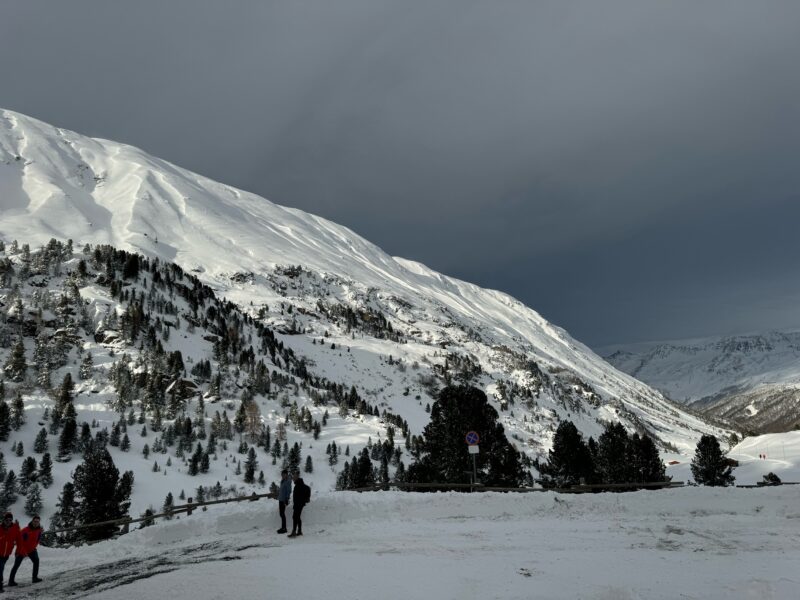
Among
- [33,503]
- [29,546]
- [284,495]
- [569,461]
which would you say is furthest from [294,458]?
[29,546]

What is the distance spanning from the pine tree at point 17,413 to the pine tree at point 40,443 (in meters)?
4.58

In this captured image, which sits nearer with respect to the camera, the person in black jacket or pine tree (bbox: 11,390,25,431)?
the person in black jacket

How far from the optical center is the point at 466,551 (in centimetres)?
1352

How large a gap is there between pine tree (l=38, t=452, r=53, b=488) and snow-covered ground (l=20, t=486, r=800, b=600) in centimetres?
4760

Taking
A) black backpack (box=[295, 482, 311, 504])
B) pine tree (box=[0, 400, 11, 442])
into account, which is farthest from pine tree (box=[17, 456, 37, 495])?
black backpack (box=[295, 482, 311, 504])

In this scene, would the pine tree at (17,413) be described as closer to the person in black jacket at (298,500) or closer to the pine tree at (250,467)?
the pine tree at (250,467)

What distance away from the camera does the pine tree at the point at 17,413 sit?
69.0m

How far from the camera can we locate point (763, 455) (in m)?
82.1

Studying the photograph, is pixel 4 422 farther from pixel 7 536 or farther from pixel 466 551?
pixel 466 551

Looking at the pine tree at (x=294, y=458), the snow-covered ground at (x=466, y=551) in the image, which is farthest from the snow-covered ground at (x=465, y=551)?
the pine tree at (x=294, y=458)

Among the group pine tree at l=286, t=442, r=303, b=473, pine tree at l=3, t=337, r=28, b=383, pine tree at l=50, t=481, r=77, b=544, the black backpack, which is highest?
pine tree at l=3, t=337, r=28, b=383

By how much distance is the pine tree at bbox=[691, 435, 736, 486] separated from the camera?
45469mm

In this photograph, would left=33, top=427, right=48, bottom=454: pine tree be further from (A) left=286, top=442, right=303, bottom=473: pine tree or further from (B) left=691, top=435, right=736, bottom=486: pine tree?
(B) left=691, top=435, right=736, bottom=486: pine tree

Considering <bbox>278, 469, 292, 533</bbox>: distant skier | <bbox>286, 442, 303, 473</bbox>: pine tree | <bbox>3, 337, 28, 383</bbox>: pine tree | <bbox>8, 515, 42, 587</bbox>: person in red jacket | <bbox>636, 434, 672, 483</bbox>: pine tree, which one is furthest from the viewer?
<bbox>3, 337, 28, 383</bbox>: pine tree
